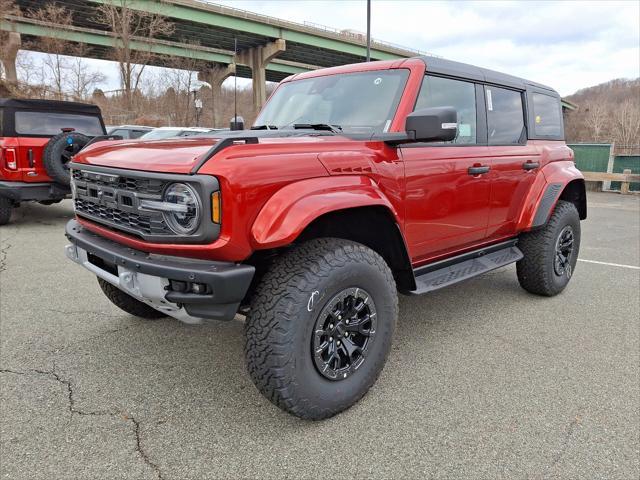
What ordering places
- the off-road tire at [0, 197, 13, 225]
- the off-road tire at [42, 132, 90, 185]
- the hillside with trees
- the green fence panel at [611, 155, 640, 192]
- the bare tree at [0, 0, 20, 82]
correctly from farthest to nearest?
the hillside with trees, the bare tree at [0, 0, 20, 82], the green fence panel at [611, 155, 640, 192], the off-road tire at [0, 197, 13, 225], the off-road tire at [42, 132, 90, 185]

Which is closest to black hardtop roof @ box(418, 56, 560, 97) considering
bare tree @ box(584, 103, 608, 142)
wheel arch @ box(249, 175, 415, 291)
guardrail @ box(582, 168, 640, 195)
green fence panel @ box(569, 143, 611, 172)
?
wheel arch @ box(249, 175, 415, 291)

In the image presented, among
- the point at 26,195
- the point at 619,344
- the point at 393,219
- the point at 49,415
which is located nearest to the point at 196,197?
the point at 393,219

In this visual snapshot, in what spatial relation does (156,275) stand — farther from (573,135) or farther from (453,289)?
(573,135)

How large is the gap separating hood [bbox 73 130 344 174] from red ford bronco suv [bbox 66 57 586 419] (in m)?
0.01

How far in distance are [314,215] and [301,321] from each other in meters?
0.50

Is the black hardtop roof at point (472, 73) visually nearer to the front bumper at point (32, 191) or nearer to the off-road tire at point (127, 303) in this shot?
the off-road tire at point (127, 303)

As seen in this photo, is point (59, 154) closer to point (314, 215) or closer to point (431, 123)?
point (314, 215)

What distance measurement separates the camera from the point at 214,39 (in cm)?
3603

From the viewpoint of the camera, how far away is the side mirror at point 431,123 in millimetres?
2412

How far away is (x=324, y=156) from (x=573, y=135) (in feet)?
158

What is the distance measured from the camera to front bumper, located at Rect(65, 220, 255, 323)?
1.99 metres

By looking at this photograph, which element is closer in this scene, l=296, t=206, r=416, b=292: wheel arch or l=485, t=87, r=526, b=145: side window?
l=296, t=206, r=416, b=292: wheel arch

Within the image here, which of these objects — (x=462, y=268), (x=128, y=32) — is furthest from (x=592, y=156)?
(x=128, y=32)

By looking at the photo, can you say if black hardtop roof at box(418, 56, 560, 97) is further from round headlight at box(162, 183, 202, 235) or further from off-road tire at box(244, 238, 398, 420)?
round headlight at box(162, 183, 202, 235)
